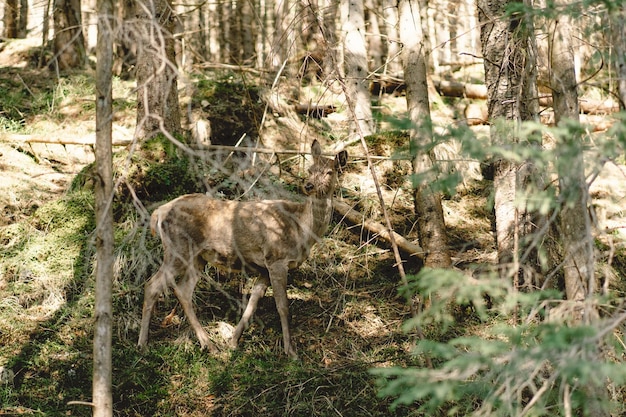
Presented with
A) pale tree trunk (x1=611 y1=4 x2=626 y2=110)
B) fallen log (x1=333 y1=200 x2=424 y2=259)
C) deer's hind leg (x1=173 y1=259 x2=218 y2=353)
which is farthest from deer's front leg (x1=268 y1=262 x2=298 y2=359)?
pale tree trunk (x1=611 y1=4 x2=626 y2=110)

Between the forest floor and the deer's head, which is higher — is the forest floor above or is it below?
below

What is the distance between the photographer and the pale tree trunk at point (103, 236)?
5.71 metres

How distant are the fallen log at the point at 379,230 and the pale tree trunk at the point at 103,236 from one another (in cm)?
380

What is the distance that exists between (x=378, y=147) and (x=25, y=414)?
20.7 feet

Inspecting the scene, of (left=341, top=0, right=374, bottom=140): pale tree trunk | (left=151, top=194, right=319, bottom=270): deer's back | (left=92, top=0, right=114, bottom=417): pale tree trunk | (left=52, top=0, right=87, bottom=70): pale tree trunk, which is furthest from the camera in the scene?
(left=52, top=0, right=87, bottom=70): pale tree trunk

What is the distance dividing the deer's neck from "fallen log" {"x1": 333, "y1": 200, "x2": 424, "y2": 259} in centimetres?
28

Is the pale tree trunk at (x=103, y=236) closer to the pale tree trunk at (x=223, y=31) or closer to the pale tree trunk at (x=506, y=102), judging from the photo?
the pale tree trunk at (x=506, y=102)

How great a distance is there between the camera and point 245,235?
8828 millimetres

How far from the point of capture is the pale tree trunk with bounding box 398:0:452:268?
8695 mm

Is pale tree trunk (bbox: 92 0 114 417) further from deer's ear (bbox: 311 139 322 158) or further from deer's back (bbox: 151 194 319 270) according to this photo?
deer's ear (bbox: 311 139 322 158)

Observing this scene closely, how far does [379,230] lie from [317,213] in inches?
49.9

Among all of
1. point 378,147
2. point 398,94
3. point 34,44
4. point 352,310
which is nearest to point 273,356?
point 352,310

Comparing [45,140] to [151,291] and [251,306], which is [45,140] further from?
[251,306]

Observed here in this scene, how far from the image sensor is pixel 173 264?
867 cm
